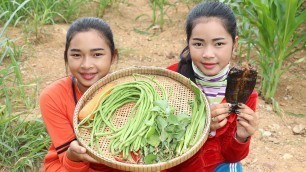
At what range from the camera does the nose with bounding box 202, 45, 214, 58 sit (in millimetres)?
2350

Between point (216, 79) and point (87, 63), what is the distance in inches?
28.5

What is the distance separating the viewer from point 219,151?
8.70 ft

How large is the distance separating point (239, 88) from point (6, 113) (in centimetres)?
193

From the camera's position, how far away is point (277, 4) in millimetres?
3521

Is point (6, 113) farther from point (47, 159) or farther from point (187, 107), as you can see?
point (187, 107)

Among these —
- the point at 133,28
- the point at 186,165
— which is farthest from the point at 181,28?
the point at 186,165

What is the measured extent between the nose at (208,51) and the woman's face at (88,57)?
55cm

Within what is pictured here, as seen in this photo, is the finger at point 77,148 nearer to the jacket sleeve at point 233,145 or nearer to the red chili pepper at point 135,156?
the red chili pepper at point 135,156

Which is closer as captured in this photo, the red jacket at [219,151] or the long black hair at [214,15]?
the long black hair at [214,15]

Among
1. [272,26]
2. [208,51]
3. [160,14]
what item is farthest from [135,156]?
[160,14]

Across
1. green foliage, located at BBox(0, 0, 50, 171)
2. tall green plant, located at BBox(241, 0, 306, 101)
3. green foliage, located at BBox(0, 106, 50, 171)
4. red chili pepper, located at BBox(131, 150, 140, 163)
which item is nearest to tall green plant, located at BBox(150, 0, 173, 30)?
tall green plant, located at BBox(241, 0, 306, 101)

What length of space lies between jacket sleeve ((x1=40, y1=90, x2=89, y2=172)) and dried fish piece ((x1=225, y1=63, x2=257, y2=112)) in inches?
35.2

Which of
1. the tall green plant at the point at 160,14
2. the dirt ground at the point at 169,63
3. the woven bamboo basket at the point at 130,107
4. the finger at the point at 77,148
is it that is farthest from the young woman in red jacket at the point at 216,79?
the tall green plant at the point at 160,14

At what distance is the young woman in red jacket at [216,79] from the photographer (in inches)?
90.0
